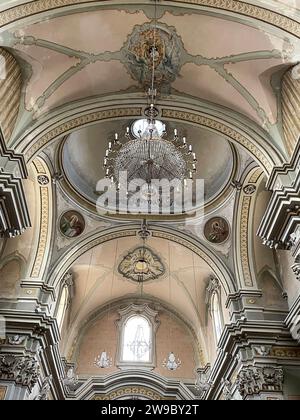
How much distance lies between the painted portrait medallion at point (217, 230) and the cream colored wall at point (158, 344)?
5559mm

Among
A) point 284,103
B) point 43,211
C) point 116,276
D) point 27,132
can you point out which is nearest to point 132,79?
point 27,132

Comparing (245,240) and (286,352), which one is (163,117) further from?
(286,352)

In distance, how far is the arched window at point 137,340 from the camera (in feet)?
54.8

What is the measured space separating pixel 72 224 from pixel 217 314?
6.12 metres

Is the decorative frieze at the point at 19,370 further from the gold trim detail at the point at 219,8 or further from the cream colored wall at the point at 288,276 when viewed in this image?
the gold trim detail at the point at 219,8

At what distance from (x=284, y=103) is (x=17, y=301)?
886cm

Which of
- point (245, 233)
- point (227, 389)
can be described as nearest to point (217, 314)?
point (227, 389)

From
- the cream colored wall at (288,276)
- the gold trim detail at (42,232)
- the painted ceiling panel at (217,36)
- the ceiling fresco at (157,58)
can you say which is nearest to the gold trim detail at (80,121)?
the ceiling fresco at (157,58)

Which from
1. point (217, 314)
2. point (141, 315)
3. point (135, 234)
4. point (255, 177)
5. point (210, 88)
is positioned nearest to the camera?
point (210, 88)

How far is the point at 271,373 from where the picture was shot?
10.6 m

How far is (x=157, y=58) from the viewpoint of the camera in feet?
30.3

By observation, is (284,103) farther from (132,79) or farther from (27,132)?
→ (27,132)

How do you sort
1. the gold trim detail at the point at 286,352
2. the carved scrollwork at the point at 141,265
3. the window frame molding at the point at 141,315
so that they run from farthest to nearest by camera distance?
the window frame molding at the point at 141,315, the carved scrollwork at the point at 141,265, the gold trim detail at the point at 286,352
